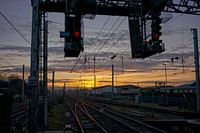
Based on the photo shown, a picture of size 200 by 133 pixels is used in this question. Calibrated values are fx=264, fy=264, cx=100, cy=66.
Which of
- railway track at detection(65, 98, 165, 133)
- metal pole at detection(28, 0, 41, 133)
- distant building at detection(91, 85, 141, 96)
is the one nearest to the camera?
metal pole at detection(28, 0, 41, 133)

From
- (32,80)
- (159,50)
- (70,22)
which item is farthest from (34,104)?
(159,50)

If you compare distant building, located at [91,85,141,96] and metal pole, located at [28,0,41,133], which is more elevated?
metal pole, located at [28,0,41,133]

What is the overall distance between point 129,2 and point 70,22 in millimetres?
6122

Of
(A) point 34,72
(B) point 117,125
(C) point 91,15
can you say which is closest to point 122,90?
(B) point 117,125

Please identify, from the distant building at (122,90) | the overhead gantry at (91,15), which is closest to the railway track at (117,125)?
the overhead gantry at (91,15)

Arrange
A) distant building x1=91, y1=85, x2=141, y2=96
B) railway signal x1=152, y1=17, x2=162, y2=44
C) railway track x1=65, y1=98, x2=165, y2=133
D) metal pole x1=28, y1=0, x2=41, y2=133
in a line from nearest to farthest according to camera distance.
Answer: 1. metal pole x1=28, y1=0, x2=41, y2=133
2. railway signal x1=152, y1=17, x2=162, y2=44
3. railway track x1=65, y1=98, x2=165, y2=133
4. distant building x1=91, y1=85, x2=141, y2=96

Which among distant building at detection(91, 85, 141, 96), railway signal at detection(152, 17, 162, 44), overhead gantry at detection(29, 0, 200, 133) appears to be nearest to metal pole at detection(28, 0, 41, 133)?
overhead gantry at detection(29, 0, 200, 133)

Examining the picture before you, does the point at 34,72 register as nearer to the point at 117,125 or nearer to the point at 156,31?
the point at 156,31

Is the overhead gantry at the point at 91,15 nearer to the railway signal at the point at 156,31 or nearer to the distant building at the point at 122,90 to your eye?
the railway signal at the point at 156,31

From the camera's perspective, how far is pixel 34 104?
12188 millimetres

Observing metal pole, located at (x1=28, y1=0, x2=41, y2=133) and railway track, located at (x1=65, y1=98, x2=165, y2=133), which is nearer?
metal pole, located at (x1=28, y1=0, x2=41, y2=133)

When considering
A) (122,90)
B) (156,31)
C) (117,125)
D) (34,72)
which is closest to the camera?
(34,72)

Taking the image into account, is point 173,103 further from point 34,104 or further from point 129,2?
point 34,104

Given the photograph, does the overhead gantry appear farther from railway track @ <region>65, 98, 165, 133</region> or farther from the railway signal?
railway track @ <region>65, 98, 165, 133</region>
